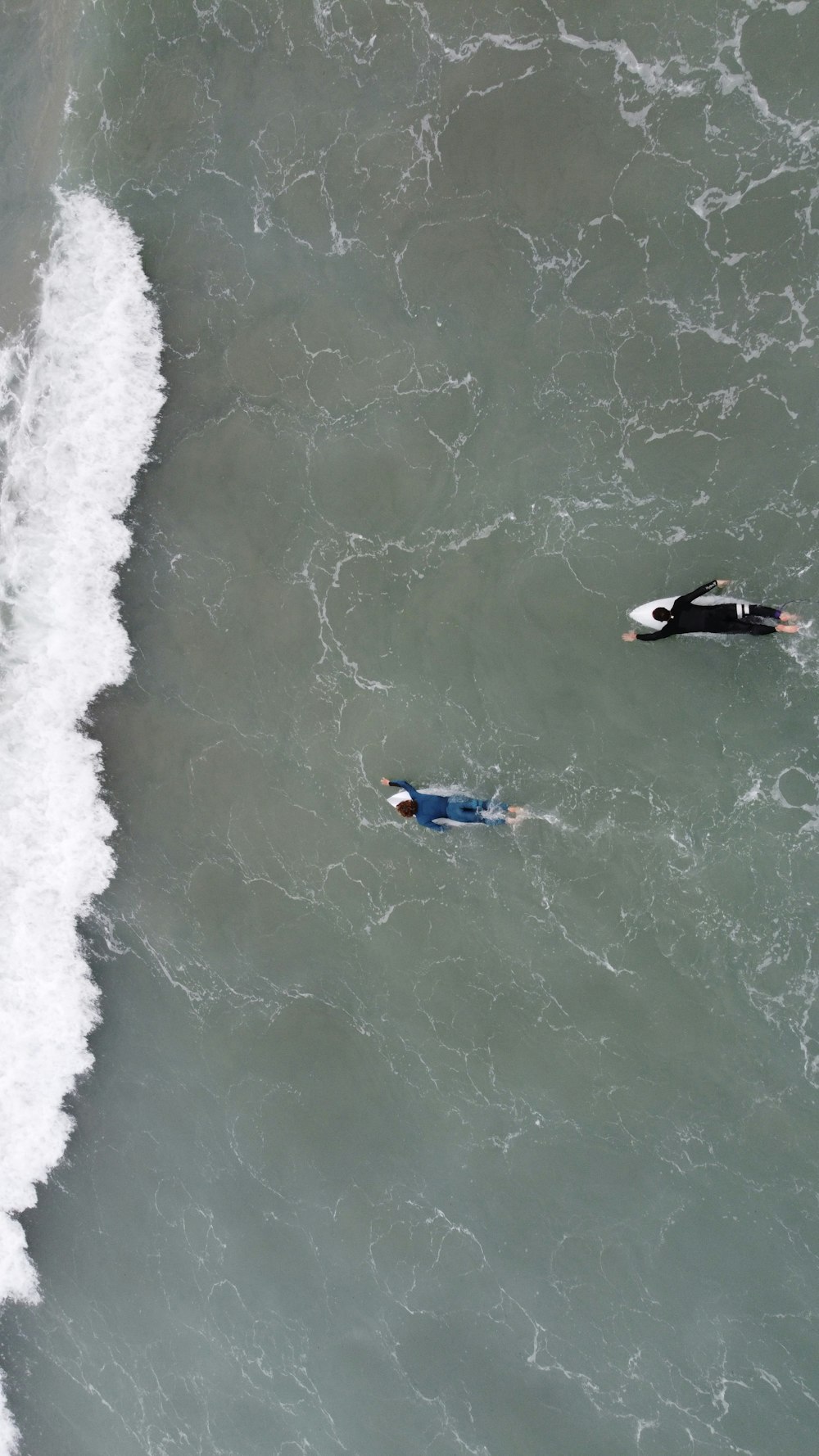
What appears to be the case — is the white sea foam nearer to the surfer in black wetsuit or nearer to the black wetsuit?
the surfer in black wetsuit

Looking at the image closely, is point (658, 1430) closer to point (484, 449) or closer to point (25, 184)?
point (484, 449)

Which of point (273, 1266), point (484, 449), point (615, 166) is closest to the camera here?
point (615, 166)

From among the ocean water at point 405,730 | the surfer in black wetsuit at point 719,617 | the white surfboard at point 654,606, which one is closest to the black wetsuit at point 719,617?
the surfer in black wetsuit at point 719,617

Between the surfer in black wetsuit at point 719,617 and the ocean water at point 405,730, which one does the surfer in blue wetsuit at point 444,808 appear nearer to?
the ocean water at point 405,730

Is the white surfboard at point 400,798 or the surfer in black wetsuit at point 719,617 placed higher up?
the surfer in black wetsuit at point 719,617

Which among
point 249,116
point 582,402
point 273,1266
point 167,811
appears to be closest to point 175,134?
point 249,116
